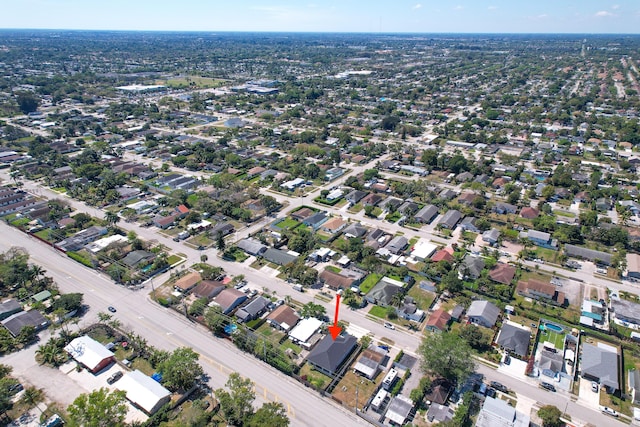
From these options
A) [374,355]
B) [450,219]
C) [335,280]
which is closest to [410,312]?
[374,355]

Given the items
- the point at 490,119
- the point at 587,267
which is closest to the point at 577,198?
the point at 587,267

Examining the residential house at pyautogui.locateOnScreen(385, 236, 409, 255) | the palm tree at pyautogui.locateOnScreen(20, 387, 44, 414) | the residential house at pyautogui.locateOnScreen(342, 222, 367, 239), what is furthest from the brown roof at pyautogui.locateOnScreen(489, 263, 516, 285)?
the palm tree at pyautogui.locateOnScreen(20, 387, 44, 414)

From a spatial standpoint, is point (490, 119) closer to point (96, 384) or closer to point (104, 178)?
point (104, 178)

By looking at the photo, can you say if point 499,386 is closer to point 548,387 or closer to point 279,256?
point 548,387

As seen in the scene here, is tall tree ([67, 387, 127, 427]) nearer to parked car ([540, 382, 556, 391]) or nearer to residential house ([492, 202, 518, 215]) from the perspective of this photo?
parked car ([540, 382, 556, 391])

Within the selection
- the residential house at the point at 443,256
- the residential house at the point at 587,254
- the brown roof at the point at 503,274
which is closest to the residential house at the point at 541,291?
the brown roof at the point at 503,274
